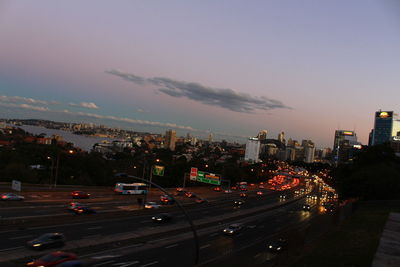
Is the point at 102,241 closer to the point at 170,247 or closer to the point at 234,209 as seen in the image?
the point at 170,247

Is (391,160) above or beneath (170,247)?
above

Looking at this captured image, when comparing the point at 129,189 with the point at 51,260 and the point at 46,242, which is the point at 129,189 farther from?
the point at 51,260

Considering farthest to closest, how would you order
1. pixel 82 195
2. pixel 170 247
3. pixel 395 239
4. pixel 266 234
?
pixel 82 195 → pixel 266 234 → pixel 395 239 → pixel 170 247

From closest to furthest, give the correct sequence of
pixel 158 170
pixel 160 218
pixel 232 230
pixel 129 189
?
pixel 232 230
pixel 160 218
pixel 129 189
pixel 158 170

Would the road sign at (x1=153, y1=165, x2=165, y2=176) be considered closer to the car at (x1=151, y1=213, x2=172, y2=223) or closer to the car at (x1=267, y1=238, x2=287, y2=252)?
the car at (x1=151, y1=213, x2=172, y2=223)

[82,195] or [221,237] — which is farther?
[82,195]

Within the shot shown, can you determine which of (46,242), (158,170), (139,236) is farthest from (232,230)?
(158,170)

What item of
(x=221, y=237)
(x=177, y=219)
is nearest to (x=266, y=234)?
(x=221, y=237)
